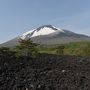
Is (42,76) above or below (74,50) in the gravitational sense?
above

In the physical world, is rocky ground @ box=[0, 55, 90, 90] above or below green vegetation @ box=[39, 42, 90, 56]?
above

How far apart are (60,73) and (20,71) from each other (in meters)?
1.60

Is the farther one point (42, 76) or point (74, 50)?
point (74, 50)

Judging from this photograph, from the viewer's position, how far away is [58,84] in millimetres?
9070

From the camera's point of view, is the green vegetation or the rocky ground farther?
the green vegetation

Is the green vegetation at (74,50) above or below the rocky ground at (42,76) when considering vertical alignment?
below

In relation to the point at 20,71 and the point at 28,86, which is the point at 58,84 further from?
the point at 20,71

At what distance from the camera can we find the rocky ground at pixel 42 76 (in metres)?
9.01

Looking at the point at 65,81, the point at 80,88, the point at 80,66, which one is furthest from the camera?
the point at 80,66

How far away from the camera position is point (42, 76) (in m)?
9.96

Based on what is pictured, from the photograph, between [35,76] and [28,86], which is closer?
[28,86]

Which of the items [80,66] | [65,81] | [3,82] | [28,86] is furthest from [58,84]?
[80,66]

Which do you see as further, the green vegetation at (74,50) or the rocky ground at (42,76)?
the green vegetation at (74,50)

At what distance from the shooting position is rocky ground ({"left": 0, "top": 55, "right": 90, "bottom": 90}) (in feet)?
29.6
